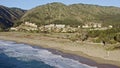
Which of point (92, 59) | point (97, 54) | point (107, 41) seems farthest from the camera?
point (107, 41)

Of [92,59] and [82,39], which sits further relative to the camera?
[82,39]

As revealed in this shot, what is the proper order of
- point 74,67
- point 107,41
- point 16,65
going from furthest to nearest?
point 107,41, point 16,65, point 74,67

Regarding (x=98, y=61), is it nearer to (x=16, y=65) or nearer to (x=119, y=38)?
(x=16, y=65)

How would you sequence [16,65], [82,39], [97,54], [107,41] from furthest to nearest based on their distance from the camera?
[82,39] → [107,41] → [97,54] → [16,65]

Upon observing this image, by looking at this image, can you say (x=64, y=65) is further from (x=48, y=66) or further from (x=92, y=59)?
(x=92, y=59)

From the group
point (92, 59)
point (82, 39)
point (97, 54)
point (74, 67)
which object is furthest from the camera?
point (82, 39)

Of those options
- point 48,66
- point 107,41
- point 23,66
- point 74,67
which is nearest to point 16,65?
point 23,66

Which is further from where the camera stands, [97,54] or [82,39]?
[82,39]

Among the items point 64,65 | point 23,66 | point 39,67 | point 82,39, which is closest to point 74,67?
point 64,65

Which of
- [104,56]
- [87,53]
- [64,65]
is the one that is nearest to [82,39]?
[87,53]
